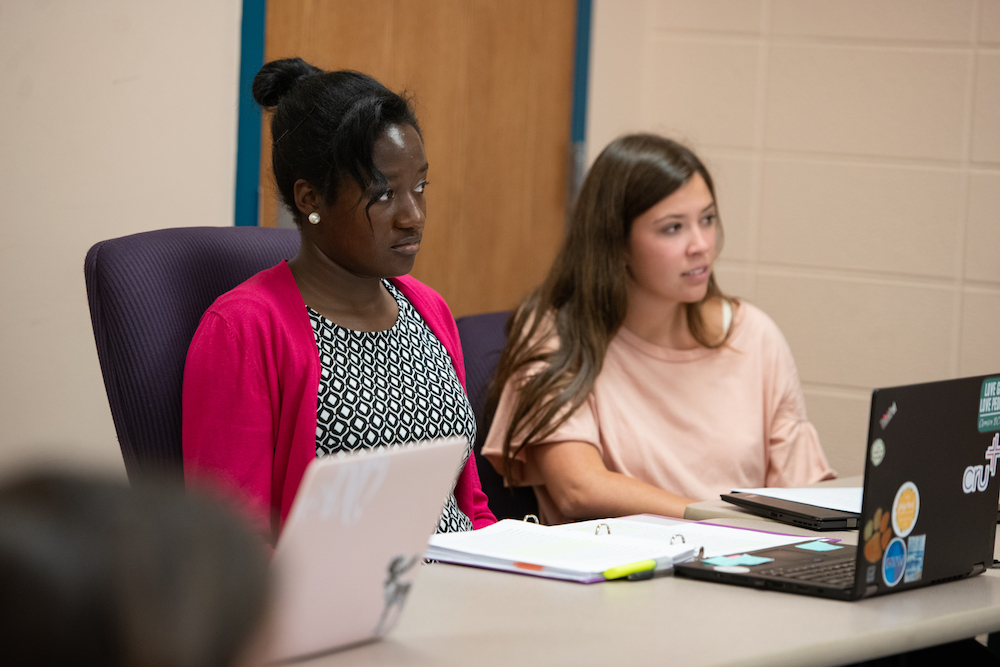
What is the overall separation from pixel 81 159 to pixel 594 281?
3.17ft

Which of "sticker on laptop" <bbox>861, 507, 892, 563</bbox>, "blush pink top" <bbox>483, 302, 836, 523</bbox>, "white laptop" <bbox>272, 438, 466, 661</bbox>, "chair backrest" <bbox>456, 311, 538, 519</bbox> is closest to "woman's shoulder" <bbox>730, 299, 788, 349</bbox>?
"blush pink top" <bbox>483, 302, 836, 523</bbox>

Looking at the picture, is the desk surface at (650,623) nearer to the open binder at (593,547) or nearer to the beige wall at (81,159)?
the open binder at (593,547)

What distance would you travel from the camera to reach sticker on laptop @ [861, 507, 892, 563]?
3.64ft

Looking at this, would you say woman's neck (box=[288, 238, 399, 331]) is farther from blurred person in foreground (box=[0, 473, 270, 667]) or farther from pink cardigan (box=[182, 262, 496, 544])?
blurred person in foreground (box=[0, 473, 270, 667])

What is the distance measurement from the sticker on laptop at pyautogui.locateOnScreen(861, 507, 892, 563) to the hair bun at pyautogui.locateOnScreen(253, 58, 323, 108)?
104cm

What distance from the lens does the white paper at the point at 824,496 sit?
1.58 meters

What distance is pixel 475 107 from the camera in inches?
115

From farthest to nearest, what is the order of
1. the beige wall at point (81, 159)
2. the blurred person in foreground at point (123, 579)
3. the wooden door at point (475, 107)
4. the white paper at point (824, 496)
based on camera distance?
the wooden door at point (475, 107)
the beige wall at point (81, 159)
the white paper at point (824, 496)
the blurred person in foreground at point (123, 579)

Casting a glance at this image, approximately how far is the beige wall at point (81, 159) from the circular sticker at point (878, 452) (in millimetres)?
1152

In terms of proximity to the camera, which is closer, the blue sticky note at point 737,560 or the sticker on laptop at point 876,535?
the sticker on laptop at point 876,535

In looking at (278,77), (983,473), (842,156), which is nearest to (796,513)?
(983,473)

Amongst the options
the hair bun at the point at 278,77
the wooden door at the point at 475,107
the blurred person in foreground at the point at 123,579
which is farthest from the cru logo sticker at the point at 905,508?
the wooden door at the point at 475,107

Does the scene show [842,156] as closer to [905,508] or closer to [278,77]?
[278,77]

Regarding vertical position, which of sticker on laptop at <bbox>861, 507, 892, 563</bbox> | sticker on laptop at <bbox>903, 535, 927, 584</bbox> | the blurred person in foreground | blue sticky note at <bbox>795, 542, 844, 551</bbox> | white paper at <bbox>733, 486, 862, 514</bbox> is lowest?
white paper at <bbox>733, 486, 862, 514</bbox>
